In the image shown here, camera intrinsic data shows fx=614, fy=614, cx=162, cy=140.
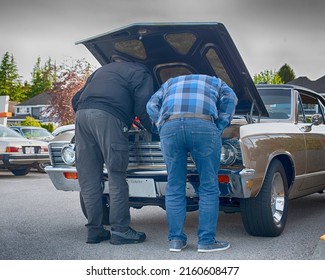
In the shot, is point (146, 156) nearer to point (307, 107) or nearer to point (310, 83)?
point (310, 83)

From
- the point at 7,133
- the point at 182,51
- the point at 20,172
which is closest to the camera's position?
the point at 182,51

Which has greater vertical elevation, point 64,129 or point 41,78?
point 41,78

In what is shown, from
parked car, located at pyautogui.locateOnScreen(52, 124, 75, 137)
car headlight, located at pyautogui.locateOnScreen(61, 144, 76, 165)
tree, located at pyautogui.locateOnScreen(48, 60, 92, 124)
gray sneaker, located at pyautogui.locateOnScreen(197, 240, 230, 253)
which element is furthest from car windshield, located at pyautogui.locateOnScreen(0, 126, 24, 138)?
gray sneaker, located at pyautogui.locateOnScreen(197, 240, 230, 253)

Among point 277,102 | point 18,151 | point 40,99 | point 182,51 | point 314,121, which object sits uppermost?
point 182,51

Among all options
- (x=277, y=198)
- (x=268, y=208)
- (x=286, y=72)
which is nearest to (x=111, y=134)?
(x=268, y=208)

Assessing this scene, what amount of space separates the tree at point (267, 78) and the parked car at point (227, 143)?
0.19 m

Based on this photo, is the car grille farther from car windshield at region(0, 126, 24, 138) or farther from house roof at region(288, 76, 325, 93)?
car windshield at region(0, 126, 24, 138)

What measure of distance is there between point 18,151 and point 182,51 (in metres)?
5.46

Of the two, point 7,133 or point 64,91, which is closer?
point 64,91

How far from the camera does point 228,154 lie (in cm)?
395

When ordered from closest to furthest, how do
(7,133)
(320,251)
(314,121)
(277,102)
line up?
(320,251) < (314,121) < (277,102) < (7,133)

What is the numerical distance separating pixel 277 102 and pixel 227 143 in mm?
1230

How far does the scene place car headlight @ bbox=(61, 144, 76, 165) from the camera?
4488 mm

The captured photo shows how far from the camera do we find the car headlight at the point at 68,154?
4.49 metres
